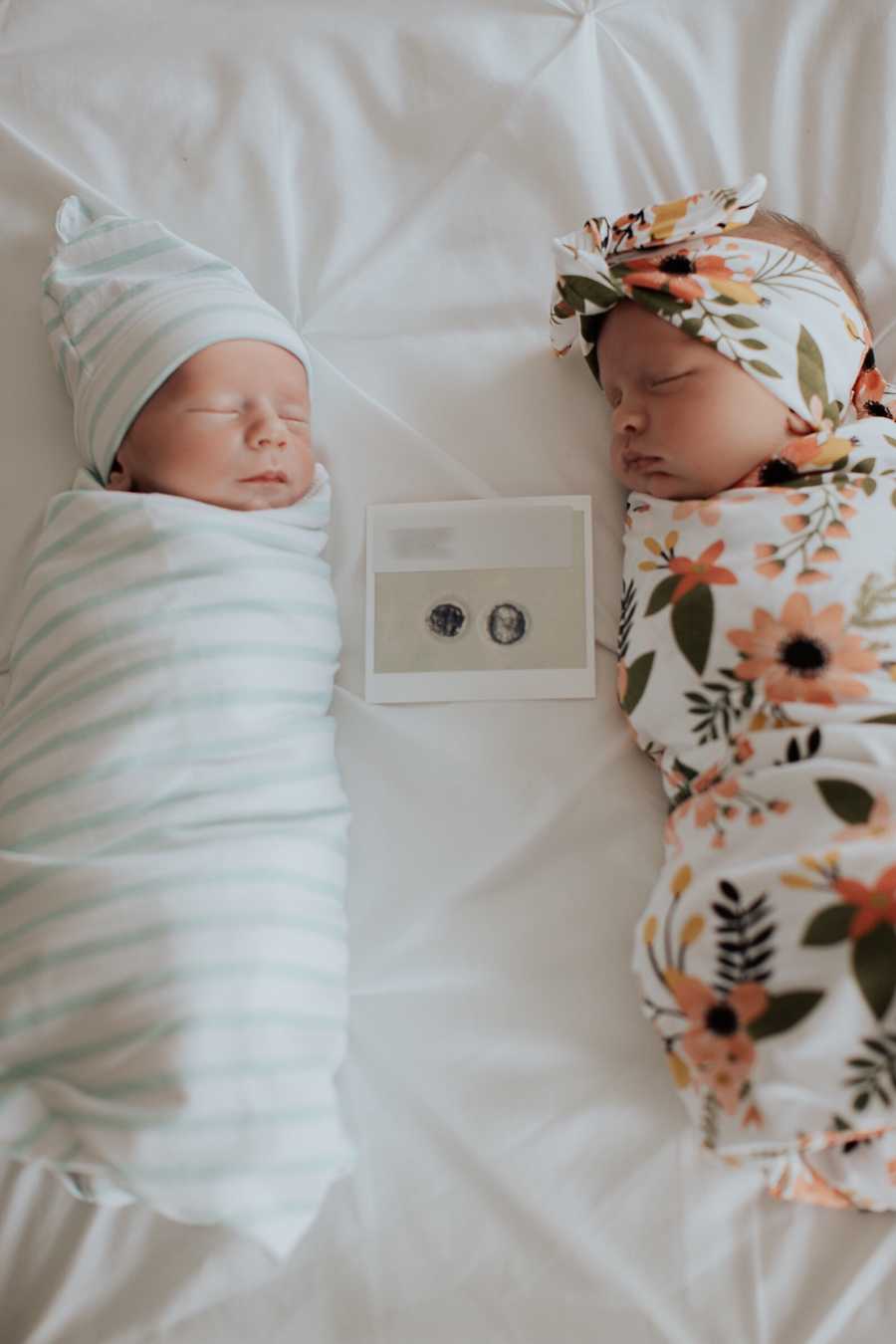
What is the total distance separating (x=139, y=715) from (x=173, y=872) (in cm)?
15

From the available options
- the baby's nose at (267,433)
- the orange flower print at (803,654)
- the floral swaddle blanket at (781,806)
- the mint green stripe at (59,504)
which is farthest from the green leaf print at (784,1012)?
the mint green stripe at (59,504)

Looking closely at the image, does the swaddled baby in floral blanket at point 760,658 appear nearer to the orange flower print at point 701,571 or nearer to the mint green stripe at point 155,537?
the orange flower print at point 701,571

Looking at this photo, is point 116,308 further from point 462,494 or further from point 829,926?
point 829,926

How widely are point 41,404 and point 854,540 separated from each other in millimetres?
905

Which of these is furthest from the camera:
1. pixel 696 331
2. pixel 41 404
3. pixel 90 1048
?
pixel 41 404

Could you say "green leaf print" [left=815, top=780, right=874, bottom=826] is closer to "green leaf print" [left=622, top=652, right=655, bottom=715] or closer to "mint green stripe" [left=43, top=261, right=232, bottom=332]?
"green leaf print" [left=622, top=652, right=655, bottom=715]

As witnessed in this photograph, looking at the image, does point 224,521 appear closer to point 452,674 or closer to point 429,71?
point 452,674

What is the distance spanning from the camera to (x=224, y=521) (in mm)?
1127

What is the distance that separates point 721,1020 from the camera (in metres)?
0.95

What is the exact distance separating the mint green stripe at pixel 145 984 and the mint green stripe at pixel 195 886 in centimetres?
5

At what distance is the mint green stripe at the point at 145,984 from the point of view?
3.19ft

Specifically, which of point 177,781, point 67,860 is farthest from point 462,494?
point 67,860

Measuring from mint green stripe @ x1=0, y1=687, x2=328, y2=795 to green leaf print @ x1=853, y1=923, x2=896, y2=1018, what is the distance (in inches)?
22.8

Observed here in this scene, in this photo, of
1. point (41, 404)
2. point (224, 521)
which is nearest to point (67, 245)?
point (41, 404)
